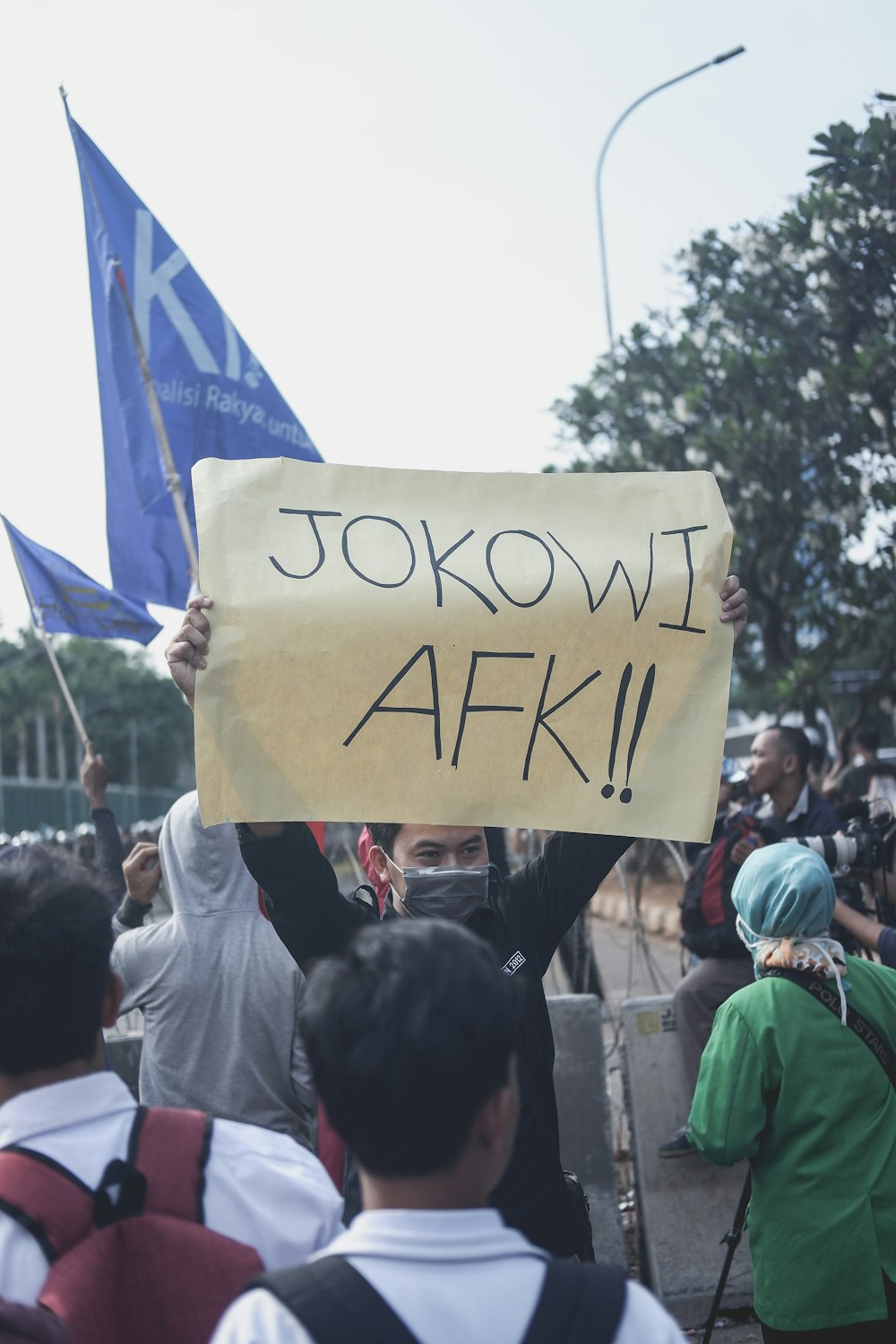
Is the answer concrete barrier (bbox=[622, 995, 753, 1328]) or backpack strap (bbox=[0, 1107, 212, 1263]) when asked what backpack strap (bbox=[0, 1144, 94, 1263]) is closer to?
backpack strap (bbox=[0, 1107, 212, 1263])

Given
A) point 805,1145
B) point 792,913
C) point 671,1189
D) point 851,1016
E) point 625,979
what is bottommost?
point 625,979

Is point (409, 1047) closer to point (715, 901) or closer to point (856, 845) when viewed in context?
point (856, 845)

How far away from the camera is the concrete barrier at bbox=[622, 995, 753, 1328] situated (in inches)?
196

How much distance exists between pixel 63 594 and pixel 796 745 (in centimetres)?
359

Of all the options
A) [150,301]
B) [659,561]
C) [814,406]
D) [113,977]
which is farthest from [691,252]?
[113,977]

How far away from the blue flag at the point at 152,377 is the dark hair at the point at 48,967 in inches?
204

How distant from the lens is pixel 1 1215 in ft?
5.13

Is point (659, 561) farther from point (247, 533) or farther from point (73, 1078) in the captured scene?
point (73, 1078)

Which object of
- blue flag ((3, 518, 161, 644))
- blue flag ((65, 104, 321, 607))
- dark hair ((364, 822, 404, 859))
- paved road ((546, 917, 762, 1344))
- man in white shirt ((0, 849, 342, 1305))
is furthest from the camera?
blue flag ((65, 104, 321, 607))

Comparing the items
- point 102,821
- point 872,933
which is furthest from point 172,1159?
point 102,821

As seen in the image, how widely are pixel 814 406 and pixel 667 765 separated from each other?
46.0ft

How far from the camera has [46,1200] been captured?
1581 mm

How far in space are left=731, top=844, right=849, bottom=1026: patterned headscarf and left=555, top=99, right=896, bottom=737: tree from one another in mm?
11626

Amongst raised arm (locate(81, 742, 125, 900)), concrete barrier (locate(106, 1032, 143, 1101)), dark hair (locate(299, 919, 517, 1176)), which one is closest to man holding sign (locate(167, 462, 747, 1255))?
dark hair (locate(299, 919, 517, 1176))
